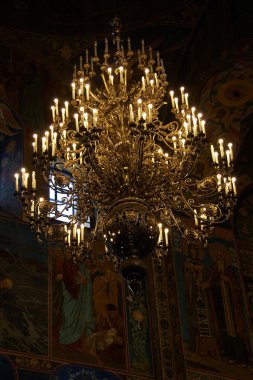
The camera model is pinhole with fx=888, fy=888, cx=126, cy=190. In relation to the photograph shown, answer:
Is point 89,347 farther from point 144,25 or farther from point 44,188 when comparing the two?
point 144,25

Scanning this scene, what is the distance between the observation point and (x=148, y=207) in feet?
31.7

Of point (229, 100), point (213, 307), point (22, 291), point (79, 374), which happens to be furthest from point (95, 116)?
point (229, 100)

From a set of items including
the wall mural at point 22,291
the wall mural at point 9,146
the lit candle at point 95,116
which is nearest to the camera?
the lit candle at point 95,116

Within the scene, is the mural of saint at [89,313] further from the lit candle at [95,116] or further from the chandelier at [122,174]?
the lit candle at [95,116]

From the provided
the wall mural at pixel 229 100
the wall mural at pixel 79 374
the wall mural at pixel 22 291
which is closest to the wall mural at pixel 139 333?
the wall mural at pixel 79 374

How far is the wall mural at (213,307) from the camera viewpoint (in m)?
13.0

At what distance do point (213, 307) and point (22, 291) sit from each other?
10.4 feet

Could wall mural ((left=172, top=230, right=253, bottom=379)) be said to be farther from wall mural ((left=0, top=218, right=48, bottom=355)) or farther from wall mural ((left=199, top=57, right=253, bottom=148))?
wall mural ((left=0, top=218, right=48, bottom=355))

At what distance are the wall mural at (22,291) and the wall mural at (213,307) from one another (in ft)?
7.19

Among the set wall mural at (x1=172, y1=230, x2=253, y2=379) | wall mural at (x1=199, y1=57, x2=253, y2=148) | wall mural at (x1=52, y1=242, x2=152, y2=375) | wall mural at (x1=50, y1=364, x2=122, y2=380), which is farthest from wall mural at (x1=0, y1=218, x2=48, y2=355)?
wall mural at (x1=199, y1=57, x2=253, y2=148)

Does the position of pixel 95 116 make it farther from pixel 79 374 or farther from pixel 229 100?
Result: pixel 229 100

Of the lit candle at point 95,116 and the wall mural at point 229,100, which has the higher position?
the wall mural at point 229,100

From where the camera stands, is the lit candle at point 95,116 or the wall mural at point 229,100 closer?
the lit candle at point 95,116

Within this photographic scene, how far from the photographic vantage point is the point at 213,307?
45.1ft
